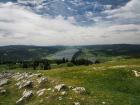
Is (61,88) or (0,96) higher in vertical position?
(61,88)

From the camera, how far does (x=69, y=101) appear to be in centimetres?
3112

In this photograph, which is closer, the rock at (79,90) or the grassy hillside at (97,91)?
the grassy hillside at (97,91)

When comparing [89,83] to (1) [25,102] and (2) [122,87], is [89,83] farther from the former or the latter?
(1) [25,102]

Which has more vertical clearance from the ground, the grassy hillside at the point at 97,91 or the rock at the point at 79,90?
the rock at the point at 79,90

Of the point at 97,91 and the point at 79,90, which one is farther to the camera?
the point at 97,91

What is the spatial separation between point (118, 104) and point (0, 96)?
21800mm

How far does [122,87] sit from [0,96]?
20.5 m

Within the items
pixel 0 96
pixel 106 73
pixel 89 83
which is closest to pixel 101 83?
pixel 89 83

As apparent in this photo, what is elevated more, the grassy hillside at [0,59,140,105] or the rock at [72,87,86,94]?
the rock at [72,87,86,94]

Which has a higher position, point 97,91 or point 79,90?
point 79,90

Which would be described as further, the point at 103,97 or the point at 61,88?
the point at 61,88

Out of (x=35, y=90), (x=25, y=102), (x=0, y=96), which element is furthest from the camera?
(x=0, y=96)

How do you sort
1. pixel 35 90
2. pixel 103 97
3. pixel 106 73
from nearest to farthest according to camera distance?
pixel 103 97, pixel 35 90, pixel 106 73

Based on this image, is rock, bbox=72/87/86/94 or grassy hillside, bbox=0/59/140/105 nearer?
grassy hillside, bbox=0/59/140/105
